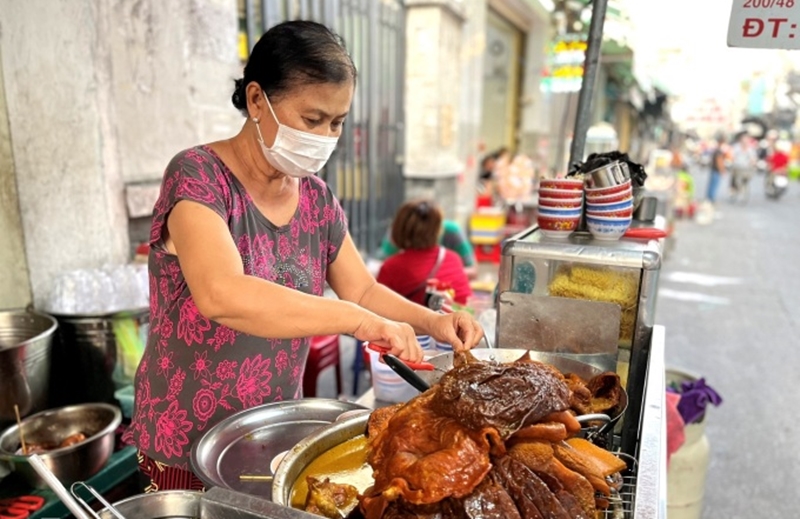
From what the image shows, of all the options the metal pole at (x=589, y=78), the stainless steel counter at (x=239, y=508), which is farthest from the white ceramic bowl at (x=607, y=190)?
the stainless steel counter at (x=239, y=508)

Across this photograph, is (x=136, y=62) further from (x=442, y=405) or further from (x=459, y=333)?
(x=442, y=405)

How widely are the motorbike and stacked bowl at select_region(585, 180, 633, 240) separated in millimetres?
23582

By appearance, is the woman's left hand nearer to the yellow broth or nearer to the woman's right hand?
the woman's right hand

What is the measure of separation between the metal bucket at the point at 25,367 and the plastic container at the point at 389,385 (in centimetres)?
151

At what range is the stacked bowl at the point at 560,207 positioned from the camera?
6.88 ft

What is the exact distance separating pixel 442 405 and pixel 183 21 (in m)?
3.60

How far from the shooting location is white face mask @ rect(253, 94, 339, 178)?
1656mm

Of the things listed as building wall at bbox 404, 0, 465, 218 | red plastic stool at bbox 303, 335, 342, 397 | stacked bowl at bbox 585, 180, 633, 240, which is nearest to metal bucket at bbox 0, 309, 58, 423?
red plastic stool at bbox 303, 335, 342, 397

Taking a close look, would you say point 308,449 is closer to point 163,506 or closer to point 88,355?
point 163,506

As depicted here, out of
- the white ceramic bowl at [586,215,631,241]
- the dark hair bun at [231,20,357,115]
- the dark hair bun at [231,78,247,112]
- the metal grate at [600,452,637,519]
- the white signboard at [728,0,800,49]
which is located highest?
the white signboard at [728,0,800,49]

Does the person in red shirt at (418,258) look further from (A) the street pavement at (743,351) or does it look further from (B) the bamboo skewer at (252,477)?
(B) the bamboo skewer at (252,477)

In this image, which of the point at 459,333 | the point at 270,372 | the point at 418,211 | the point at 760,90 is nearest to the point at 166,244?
the point at 270,372

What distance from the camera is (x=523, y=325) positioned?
1859mm

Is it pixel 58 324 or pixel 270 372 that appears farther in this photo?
pixel 58 324
